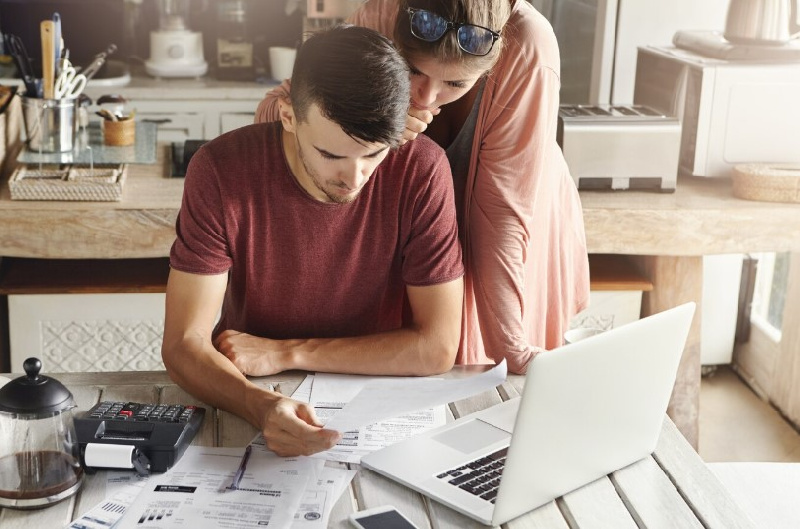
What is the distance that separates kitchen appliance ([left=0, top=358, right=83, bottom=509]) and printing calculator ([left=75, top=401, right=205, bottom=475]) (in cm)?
3

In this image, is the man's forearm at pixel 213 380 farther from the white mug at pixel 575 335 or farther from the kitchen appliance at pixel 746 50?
the kitchen appliance at pixel 746 50

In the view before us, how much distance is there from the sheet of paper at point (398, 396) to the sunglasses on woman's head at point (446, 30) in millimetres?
507

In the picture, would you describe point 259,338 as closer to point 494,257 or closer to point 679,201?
point 494,257

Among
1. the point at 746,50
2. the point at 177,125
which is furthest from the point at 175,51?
the point at 746,50

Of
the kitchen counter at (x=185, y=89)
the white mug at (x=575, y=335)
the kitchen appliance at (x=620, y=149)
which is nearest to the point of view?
the white mug at (x=575, y=335)

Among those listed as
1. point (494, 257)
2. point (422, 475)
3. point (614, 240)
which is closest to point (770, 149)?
point (614, 240)

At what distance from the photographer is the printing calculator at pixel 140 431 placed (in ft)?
3.95

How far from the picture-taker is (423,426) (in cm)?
136

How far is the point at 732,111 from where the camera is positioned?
8.98 ft

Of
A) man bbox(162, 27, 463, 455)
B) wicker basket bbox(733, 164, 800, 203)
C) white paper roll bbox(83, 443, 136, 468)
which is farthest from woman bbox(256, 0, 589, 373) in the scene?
wicker basket bbox(733, 164, 800, 203)

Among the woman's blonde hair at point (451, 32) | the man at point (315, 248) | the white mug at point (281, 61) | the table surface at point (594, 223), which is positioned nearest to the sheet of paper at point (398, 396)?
the man at point (315, 248)

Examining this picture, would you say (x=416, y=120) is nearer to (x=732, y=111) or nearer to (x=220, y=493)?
(x=220, y=493)

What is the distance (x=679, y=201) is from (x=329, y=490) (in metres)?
1.77

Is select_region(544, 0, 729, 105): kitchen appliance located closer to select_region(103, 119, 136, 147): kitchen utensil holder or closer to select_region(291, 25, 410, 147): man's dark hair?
select_region(103, 119, 136, 147): kitchen utensil holder
